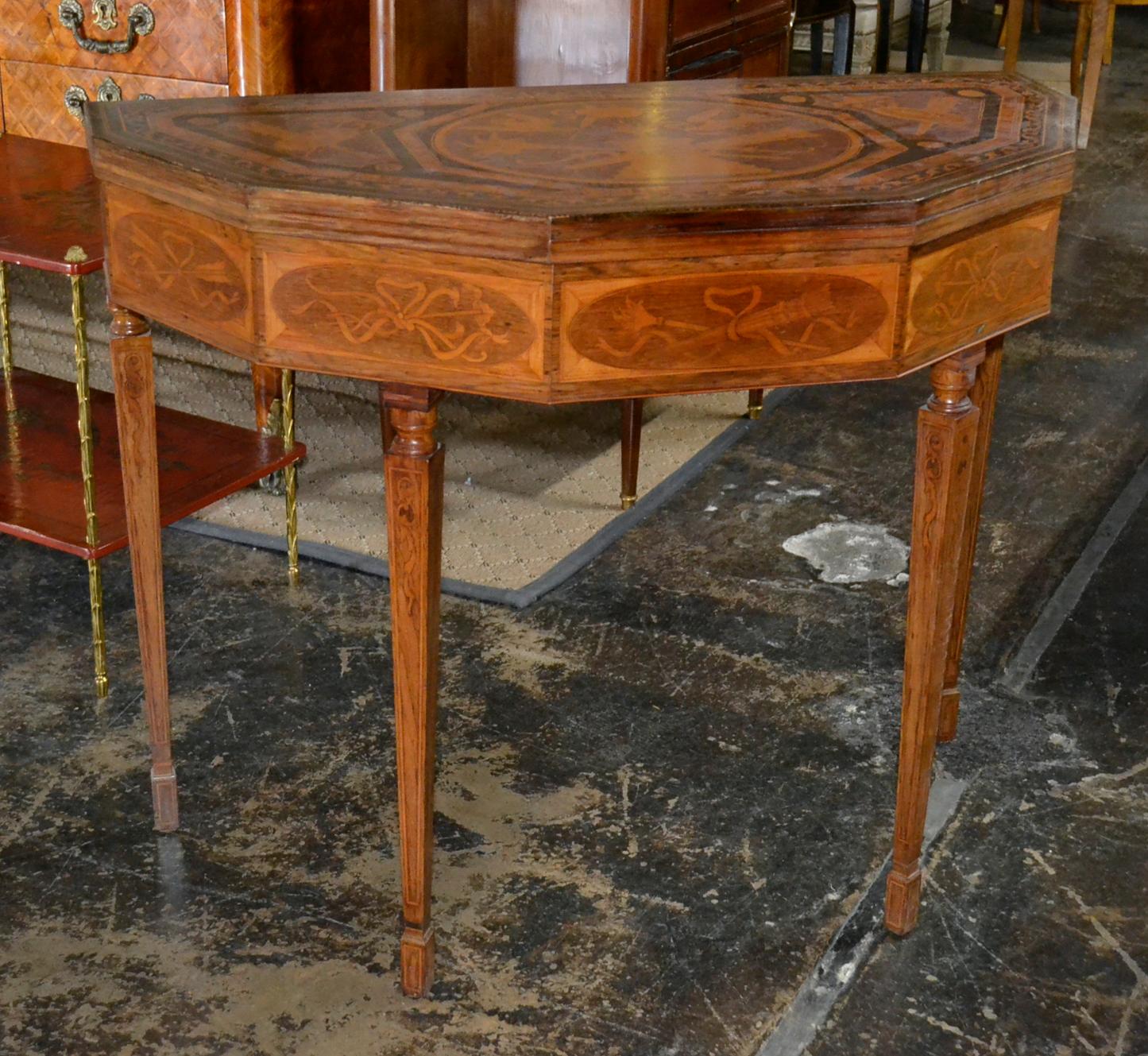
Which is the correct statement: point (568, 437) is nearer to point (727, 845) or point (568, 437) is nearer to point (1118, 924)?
point (727, 845)

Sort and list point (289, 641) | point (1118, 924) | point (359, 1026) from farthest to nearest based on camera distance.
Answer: point (289, 641)
point (1118, 924)
point (359, 1026)

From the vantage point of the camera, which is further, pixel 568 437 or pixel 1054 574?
pixel 568 437

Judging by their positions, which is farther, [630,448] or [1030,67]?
[1030,67]

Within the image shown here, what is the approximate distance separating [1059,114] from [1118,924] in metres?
1.03

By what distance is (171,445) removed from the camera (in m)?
2.83

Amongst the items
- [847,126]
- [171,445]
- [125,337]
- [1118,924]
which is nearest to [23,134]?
[171,445]

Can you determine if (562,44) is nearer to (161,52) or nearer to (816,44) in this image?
(161,52)

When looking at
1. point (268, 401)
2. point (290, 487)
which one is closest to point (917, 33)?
point (268, 401)

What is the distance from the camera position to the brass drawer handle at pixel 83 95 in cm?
301

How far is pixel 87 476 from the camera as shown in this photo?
8.02 ft

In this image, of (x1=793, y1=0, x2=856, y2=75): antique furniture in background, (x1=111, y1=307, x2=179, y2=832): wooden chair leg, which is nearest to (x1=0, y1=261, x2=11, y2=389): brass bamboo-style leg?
(x1=111, y1=307, x2=179, y2=832): wooden chair leg

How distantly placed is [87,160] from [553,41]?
0.92 metres

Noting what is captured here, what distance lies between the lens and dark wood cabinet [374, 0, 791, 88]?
2.96m

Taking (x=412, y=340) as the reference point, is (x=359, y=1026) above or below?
below
